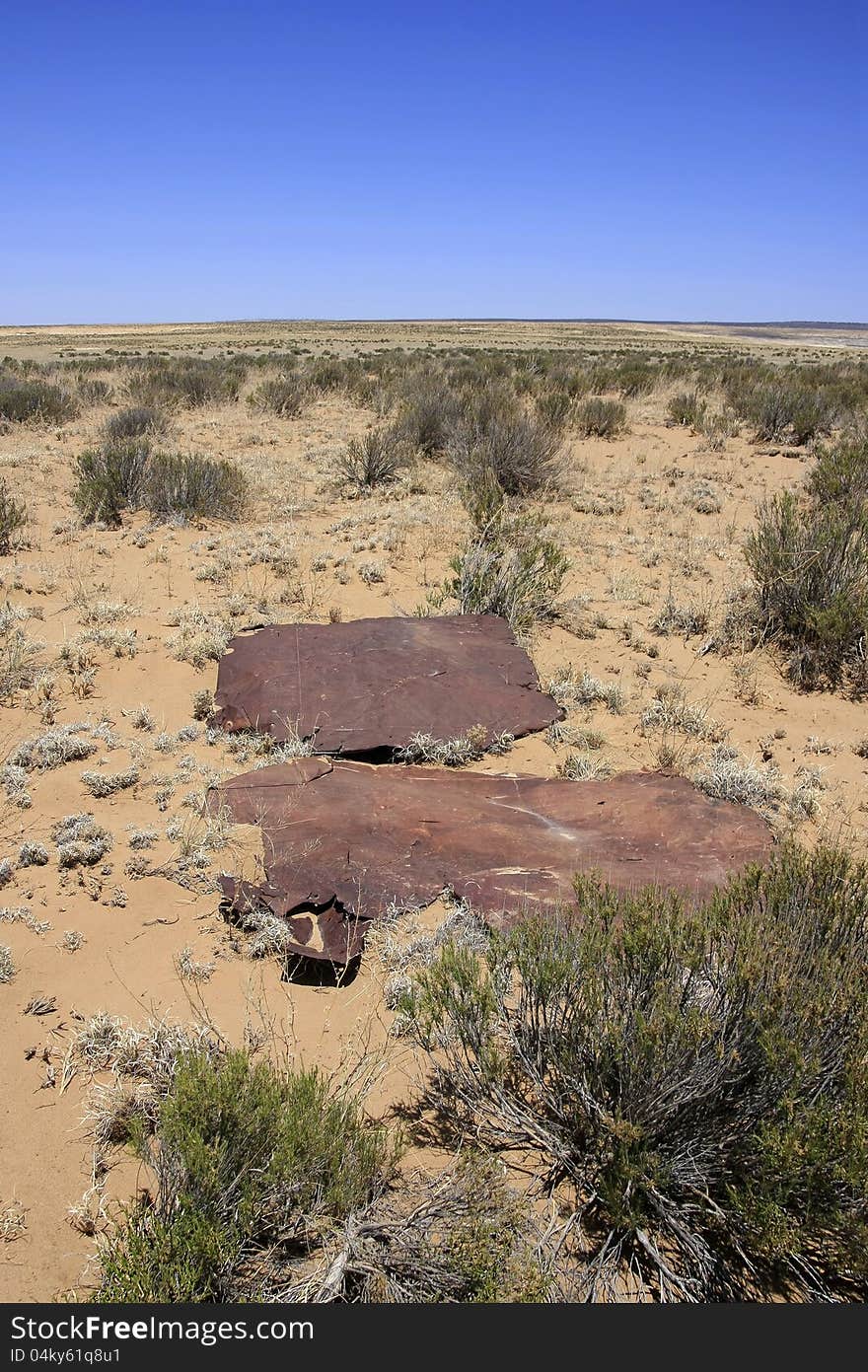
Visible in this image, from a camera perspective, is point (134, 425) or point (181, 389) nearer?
point (134, 425)

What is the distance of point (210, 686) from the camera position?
5.69 m

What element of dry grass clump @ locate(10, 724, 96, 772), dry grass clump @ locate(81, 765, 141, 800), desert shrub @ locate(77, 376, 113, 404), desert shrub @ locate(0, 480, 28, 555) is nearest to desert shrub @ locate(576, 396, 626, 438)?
desert shrub @ locate(0, 480, 28, 555)

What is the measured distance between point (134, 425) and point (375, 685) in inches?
403

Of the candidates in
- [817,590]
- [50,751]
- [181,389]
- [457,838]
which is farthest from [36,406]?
[457,838]

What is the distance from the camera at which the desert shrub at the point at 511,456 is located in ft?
34.7

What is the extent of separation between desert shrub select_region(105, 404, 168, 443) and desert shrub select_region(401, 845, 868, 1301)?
12451mm

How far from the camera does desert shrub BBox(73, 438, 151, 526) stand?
365 inches

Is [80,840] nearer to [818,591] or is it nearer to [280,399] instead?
[818,591]

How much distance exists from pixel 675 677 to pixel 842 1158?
4.47 meters

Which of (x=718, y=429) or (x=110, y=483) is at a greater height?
(x=718, y=429)

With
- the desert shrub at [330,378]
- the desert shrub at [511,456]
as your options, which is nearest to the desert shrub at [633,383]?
the desert shrub at [330,378]

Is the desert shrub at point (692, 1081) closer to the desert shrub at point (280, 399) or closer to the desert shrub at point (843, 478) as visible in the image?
the desert shrub at point (843, 478)

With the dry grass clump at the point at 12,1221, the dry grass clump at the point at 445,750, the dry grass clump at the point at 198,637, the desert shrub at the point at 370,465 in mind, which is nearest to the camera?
the dry grass clump at the point at 12,1221

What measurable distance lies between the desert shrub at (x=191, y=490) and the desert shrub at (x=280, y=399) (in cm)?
Answer: 713
